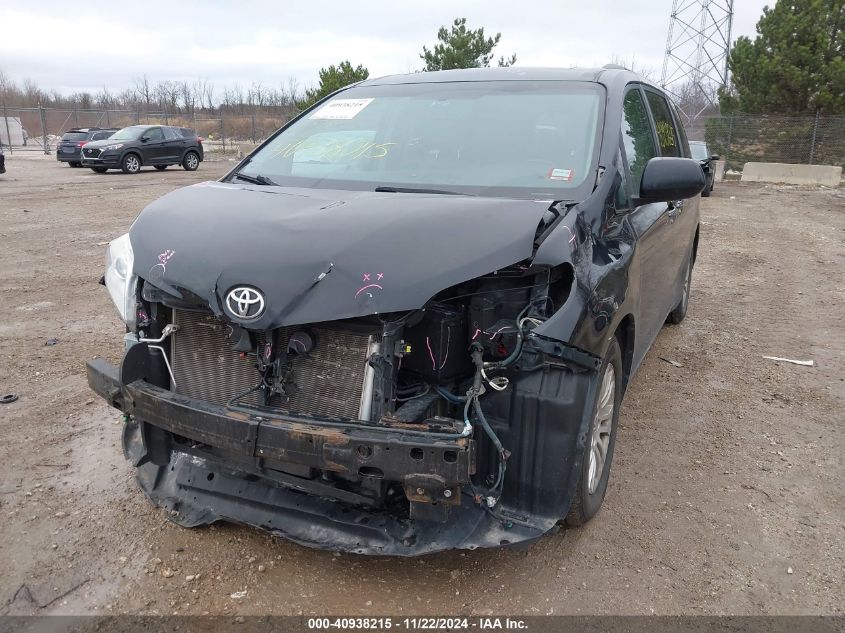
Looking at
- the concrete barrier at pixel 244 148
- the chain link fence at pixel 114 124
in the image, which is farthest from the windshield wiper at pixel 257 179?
the chain link fence at pixel 114 124

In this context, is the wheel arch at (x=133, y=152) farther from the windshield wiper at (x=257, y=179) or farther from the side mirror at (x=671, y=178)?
the side mirror at (x=671, y=178)

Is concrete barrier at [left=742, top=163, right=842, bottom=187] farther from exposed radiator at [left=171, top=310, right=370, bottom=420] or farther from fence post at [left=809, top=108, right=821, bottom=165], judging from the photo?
exposed radiator at [left=171, top=310, right=370, bottom=420]

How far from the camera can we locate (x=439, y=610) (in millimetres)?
2488

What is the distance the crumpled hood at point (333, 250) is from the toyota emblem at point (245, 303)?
0.06 ft

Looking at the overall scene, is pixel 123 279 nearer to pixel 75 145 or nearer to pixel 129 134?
pixel 129 134

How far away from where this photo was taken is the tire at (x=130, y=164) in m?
22.0

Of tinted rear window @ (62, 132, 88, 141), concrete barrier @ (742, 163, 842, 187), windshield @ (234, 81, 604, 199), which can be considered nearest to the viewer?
windshield @ (234, 81, 604, 199)

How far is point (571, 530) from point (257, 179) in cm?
234

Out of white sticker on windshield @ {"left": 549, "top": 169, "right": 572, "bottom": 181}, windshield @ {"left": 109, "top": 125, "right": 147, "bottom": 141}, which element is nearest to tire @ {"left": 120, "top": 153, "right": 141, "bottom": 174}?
windshield @ {"left": 109, "top": 125, "right": 147, "bottom": 141}

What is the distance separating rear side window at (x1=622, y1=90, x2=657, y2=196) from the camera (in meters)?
3.37

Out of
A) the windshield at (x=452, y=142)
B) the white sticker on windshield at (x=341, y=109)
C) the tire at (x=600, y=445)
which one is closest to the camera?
the tire at (x=600, y=445)

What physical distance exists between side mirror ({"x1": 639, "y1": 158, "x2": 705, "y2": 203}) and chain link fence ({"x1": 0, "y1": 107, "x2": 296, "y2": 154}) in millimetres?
38037

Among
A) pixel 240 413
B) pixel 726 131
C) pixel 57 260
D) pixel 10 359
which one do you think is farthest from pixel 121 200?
pixel 726 131

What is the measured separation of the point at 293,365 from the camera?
2.51m
